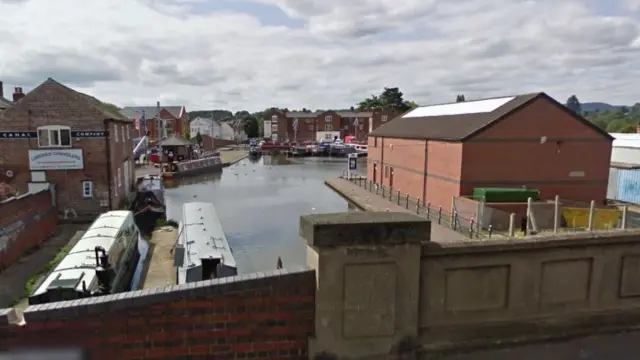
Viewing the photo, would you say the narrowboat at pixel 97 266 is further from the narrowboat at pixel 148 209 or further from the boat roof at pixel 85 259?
the narrowboat at pixel 148 209

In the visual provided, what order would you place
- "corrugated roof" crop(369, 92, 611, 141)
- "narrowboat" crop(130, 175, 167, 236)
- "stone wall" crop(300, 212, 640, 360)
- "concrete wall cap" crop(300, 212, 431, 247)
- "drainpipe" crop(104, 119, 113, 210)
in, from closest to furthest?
"concrete wall cap" crop(300, 212, 431, 247) → "stone wall" crop(300, 212, 640, 360) → "drainpipe" crop(104, 119, 113, 210) → "corrugated roof" crop(369, 92, 611, 141) → "narrowboat" crop(130, 175, 167, 236)

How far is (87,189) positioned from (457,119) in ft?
79.3

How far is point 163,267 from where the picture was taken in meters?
19.1

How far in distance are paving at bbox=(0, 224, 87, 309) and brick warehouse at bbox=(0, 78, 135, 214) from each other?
7.42 ft

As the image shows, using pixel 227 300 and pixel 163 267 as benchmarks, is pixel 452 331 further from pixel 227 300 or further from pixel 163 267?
pixel 163 267

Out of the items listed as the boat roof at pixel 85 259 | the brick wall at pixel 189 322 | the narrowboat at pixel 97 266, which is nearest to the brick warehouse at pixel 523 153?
the narrowboat at pixel 97 266

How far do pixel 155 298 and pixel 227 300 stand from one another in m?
0.59

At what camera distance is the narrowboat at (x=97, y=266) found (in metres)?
11.0

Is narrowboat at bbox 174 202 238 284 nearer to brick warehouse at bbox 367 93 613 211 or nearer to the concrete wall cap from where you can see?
the concrete wall cap

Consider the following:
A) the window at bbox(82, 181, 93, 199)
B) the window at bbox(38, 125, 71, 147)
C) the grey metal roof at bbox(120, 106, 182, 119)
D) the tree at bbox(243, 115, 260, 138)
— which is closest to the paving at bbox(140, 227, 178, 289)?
the window at bbox(82, 181, 93, 199)

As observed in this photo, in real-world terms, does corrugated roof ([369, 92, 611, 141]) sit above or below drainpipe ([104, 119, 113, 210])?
above

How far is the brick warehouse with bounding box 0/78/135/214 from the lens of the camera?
2486 cm

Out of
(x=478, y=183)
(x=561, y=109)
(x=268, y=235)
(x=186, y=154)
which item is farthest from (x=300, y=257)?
(x=186, y=154)

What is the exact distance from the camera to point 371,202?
3397 centimetres
